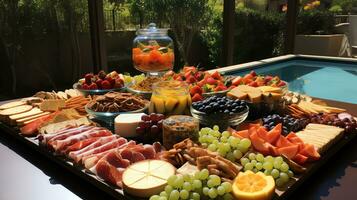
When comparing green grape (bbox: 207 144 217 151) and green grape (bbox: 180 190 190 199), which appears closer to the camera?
green grape (bbox: 180 190 190 199)

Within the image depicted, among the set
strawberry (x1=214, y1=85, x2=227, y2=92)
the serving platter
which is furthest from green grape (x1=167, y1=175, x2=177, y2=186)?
strawberry (x1=214, y1=85, x2=227, y2=92)

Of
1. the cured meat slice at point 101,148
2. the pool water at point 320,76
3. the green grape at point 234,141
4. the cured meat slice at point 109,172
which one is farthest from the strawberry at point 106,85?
the pool water at point 320,76

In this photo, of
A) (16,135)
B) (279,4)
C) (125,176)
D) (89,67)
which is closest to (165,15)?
(89,67)

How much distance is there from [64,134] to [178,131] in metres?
Result: 0.45

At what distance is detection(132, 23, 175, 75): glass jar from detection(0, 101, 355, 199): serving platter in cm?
93

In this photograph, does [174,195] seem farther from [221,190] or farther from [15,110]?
[15,110]

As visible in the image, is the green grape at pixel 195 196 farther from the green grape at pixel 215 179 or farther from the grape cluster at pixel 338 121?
the grape cluster at pixel 338 121

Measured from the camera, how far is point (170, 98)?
1516 mm

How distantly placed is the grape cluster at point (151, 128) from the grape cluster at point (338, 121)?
653 mm

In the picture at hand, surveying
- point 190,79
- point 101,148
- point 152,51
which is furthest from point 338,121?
point 152,51

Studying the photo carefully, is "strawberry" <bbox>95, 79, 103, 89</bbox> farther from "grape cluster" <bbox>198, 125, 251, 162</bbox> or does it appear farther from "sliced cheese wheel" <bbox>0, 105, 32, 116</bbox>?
"grape cluster" <bbox>198, 125, 251, 162</bbox>

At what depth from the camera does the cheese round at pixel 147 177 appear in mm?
953

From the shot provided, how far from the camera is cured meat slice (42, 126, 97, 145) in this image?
1328mm

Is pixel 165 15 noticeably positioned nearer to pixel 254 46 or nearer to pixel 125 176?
pixel 254 46
